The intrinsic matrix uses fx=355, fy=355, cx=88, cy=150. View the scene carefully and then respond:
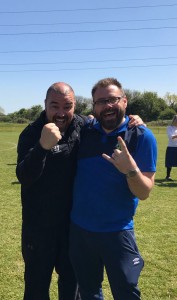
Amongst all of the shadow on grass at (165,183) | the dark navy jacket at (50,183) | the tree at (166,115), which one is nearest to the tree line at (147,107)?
the tree at (166,115)

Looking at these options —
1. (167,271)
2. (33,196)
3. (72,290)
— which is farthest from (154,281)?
(33,196)

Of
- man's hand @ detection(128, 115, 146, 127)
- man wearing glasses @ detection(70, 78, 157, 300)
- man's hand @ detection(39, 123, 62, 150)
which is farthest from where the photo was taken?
man's hand @ detection(128, 115, 146, 127)

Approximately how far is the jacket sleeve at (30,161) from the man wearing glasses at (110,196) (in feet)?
1.25

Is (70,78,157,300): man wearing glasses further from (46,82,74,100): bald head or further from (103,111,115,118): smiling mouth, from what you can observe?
(46,82,74,100): bald head

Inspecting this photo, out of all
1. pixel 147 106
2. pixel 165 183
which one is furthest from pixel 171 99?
pixel 165 183

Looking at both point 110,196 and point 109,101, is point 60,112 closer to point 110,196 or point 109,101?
point 109,101

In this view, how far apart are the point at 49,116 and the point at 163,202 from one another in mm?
6140

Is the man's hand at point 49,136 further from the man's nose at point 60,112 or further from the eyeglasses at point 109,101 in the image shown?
the eyeglasses at point 109,101

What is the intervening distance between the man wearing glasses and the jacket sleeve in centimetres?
38

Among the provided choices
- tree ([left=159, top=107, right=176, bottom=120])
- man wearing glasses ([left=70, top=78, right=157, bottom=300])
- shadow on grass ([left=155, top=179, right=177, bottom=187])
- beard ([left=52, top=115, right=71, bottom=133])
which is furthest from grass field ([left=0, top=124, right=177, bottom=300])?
tree ([left=159, top=107, right=176, bottom=120])

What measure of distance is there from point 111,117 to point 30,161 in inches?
27.4

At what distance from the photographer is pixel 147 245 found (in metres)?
5.57

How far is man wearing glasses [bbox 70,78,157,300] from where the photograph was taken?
2623 mm

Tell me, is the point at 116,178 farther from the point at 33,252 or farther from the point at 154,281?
the point at 154,281
